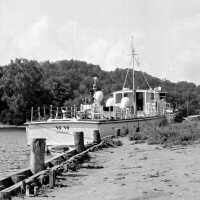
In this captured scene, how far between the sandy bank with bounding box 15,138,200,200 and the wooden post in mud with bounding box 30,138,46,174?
2.45 feet

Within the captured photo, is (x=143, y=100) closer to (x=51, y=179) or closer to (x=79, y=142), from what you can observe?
(x=79, y=142)

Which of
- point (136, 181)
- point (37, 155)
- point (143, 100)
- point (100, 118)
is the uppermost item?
point (143, 100)

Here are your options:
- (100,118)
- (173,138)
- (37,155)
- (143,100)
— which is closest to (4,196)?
(37,155)

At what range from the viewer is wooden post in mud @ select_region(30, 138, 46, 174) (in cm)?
1358

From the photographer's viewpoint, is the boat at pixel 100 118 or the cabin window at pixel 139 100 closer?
the boat at pixel 100 118

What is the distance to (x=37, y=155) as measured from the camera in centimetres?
1372

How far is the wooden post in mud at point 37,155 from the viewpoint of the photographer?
13578 millimetres

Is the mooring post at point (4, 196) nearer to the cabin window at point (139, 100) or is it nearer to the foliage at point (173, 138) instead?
the foliage at point (173, 138)

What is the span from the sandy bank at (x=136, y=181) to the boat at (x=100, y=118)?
446 inches

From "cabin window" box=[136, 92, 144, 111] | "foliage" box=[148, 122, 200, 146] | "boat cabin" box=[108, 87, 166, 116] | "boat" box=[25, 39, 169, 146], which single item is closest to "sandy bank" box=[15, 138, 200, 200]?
"foliage" box=[148, 122, 200, 146]

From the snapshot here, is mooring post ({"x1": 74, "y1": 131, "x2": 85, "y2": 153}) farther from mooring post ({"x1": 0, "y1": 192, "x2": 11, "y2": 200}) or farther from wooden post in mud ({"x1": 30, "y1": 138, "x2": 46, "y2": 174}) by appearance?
mooring post ({"x1": 0, "y1": 192, "x2": 11, "y2": 200})

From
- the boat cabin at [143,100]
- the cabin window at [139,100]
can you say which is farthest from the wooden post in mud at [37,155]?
the cabin window at [139,100]

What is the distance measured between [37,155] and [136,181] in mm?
2943

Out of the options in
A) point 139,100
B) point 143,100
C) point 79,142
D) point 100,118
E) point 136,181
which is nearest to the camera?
point 136,181
